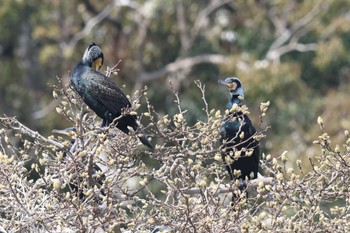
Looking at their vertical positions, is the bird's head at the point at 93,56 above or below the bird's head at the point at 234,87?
below

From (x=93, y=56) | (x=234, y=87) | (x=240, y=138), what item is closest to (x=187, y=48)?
(x=234, y=87)

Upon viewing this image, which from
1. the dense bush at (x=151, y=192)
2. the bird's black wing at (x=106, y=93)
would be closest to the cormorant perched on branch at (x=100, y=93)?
the bird's black wing at (x=106, y=93)

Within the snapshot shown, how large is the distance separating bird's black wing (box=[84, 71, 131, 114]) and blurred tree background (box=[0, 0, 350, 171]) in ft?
30.5

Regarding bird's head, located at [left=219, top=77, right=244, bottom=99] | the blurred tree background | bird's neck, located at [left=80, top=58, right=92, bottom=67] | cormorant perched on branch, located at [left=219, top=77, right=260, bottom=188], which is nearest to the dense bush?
cormorant perched on branch, located at [left=219, top=77, right=260, bottom=188]

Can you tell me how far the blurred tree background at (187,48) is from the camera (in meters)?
16.9

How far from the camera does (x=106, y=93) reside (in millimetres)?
7227

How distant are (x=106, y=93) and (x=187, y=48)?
11.2m

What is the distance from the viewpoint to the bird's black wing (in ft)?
23.7

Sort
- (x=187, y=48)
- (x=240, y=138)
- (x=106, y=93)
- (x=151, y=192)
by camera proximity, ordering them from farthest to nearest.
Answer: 1. (x=187, y=48)
2. (x=106, y=93)
3. (x=240, y=138)
4. (x=151, y=192)

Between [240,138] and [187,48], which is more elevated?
[187,48]

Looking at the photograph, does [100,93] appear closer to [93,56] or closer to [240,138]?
[93,56]

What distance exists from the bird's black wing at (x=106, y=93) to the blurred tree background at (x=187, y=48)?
9294mm

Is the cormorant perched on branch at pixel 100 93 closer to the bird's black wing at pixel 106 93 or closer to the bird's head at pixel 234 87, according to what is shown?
the bird's black wing at pixel 106 93

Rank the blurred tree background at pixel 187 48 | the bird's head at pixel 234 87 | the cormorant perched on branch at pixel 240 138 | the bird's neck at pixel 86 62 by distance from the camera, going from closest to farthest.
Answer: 1. the cormorant perched on branch at pixel 240 138
2. the bird's neck at pixel 86 62
3. the bird's head at pixel 234 87
4. the blurred tree background at pixel 187 48
